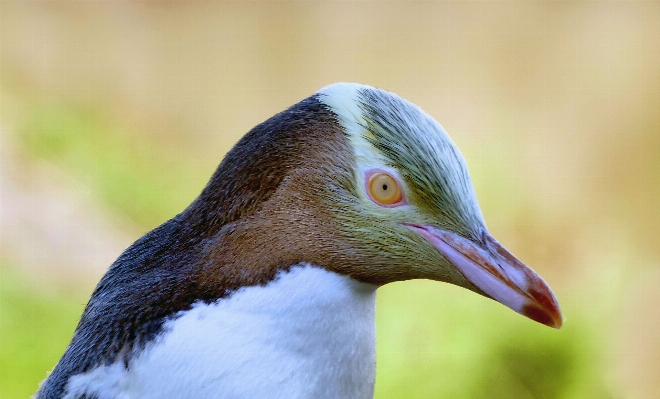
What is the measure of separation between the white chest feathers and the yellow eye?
2.8 inches

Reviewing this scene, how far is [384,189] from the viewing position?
0.49 meters

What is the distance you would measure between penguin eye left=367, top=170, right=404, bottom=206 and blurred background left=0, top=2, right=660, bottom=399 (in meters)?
1.05

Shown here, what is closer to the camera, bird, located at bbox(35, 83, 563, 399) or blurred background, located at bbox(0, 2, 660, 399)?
bird, located at bbox(35, 83, 563, 399)

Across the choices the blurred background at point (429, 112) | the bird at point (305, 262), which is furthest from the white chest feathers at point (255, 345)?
the blurred background at point (429, 112)

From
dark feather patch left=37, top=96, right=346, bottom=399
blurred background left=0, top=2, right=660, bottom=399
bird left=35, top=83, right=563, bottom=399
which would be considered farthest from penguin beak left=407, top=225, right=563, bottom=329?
blurred background left=0, top=2, right=660, bottom=399

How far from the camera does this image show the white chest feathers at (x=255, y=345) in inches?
20.0

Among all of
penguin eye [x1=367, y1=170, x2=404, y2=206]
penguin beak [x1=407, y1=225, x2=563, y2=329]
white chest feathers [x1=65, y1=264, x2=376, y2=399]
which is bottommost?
penguin beak [x1=407, y1=225, x2=563, y2=329]

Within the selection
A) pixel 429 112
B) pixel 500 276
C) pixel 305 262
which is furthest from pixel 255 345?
pixel 429 112

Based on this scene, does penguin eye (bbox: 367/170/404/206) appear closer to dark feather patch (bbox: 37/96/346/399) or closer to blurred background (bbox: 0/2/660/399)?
dark feather patch (bbox: 37/96/346/399)

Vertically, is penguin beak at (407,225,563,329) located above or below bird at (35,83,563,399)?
below

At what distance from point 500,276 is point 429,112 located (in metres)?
1.18

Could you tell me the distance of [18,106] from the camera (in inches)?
69.7

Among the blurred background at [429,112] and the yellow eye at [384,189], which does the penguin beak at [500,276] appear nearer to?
the yellow eye at [384,189]

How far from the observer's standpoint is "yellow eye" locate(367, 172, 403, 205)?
489 millimetres
